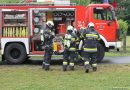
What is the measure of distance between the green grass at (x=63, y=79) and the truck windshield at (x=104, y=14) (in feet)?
8.76

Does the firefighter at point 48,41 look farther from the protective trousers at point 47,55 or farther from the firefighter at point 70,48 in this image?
the firefighter at point 70,48

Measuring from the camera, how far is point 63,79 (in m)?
13.0

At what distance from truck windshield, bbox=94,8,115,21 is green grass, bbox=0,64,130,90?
2.67 metres

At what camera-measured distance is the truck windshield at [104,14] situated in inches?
704

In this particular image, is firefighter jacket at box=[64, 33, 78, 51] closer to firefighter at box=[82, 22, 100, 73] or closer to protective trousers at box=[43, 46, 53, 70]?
firefighter at box=[82, 22, 100, 73]

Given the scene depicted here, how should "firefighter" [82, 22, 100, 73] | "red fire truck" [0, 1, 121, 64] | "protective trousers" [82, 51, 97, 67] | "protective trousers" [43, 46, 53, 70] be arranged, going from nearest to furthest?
"protective trousers" [82, 51, 97, 67] → "firefighter" [82, 22, 100, 73] → "protective trousers" [43, 46, 53, 70] → "red fire truck" [0, 1, 121, 64]

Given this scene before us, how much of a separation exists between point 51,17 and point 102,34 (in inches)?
92.6

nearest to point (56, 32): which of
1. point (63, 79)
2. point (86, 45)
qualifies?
point (86, 45)

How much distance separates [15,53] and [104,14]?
13.9ft

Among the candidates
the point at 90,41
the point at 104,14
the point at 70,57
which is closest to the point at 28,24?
the point at 70,57

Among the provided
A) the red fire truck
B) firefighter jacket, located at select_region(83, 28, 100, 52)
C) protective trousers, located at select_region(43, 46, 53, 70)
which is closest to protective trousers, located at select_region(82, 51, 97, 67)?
firefighter jacket, located at select_region(83, 28, 100, 52)

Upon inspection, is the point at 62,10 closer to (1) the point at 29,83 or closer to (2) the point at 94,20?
(2) the point at 94,20

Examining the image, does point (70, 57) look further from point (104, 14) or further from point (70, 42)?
point (104, 14)

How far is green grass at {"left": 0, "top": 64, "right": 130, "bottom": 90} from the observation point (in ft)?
37.7
